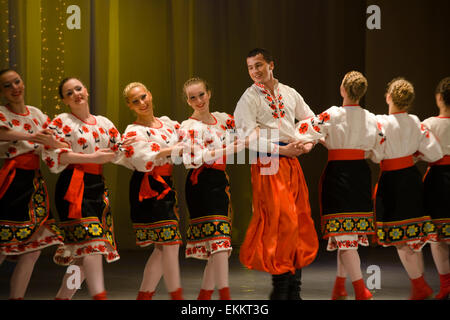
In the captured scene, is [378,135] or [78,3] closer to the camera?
[378,135]

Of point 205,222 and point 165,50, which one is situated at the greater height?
point 165,50

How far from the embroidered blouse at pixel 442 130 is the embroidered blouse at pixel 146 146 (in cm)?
170

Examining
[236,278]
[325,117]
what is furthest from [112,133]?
[236,278]

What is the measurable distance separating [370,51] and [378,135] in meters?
2.99

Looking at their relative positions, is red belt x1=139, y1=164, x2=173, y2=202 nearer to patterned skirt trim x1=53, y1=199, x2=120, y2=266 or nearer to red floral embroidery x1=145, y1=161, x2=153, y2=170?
red floral embroidery x1=145, y1=161, x2=153, y2=170

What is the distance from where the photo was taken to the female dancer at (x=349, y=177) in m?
3.74

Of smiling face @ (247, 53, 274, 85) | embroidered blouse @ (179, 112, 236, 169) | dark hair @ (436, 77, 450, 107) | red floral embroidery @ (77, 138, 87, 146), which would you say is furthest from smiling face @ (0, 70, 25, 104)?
dark hair @ (436, 77, 450, 107)

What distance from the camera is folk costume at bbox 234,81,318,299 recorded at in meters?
3.65

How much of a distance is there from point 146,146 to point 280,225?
94cm

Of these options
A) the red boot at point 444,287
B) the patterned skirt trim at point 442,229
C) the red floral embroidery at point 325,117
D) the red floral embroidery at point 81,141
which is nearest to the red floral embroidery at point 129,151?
the red floral embroidery at point 81,141
